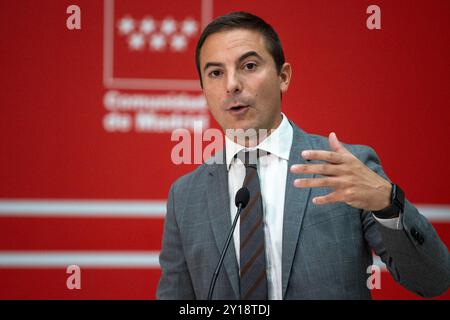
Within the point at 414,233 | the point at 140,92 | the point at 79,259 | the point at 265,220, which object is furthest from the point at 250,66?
the point at 79,259

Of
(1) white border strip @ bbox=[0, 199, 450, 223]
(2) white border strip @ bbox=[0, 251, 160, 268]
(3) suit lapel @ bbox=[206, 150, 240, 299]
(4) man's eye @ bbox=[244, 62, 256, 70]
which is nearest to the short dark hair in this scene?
(4) man's eye @ bbox=[244, 62, 256, 70]

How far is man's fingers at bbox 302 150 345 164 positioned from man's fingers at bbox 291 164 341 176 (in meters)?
0.02

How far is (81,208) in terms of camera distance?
2.83 m

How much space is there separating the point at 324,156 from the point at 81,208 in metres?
1.73

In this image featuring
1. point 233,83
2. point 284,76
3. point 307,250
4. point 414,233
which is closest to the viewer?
point 414,233

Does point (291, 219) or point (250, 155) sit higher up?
point (250, 155)

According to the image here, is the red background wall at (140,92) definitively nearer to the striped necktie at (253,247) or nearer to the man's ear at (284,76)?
the man's ear at (284,76)

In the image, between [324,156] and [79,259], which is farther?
[79,259]

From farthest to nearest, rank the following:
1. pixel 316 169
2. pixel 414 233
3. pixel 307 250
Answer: pixel 307 250, pixel 414 233, pixel 316 169

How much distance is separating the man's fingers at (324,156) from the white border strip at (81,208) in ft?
5.05

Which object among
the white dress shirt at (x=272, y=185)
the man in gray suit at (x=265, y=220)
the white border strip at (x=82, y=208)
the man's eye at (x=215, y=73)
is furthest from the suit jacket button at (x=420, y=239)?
the white border strip at (x=82, y=208)

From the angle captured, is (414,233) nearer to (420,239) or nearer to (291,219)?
(420,239)

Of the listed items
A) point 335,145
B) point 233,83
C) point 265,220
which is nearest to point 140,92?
point 233,83

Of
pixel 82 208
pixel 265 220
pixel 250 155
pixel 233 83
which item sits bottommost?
pixel 82 208
